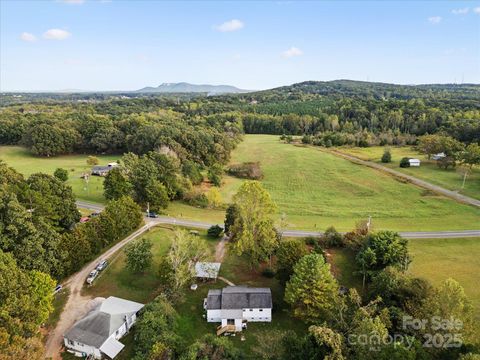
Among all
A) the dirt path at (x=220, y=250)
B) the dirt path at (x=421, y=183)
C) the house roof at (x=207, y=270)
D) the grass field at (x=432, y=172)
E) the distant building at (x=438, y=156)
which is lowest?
the dirt path at (x=220, y=250)

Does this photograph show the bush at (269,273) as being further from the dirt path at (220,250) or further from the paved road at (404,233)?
the paved road at (404,233)

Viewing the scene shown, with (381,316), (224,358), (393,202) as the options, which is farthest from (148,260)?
(393,202)

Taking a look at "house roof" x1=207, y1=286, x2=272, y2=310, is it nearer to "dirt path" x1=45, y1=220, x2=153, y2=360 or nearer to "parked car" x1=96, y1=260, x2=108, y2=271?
"dirt path" x1=45, y1=220, x2=153, y2=360

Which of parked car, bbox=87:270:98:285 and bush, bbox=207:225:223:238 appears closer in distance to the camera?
parked car, bbox=87:270:98:285

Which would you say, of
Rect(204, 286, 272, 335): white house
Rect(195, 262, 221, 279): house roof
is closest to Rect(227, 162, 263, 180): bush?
Rect(195, 262, 221, 279): house roof

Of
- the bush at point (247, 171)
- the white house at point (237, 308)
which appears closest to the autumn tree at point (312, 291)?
the white house at point (237, 308)
